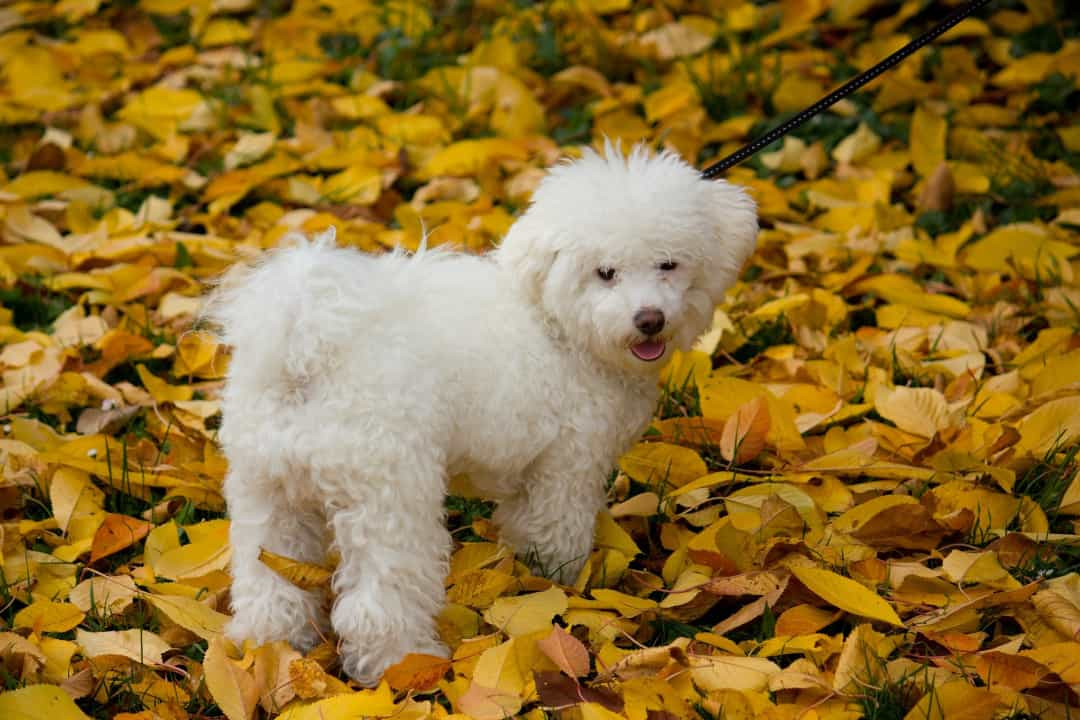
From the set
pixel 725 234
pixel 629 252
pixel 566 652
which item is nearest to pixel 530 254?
pixel 629 252

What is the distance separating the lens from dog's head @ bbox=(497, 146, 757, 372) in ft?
8.40

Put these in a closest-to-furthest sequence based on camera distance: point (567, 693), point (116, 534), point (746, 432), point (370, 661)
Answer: point (567, 693) < point (370, 661) < point (116, 534) < point (746, 432)

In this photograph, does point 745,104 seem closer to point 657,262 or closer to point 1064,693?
point 657,262

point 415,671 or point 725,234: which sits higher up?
point 725,234

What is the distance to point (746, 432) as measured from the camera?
3.15 metres

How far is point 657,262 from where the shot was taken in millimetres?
2596

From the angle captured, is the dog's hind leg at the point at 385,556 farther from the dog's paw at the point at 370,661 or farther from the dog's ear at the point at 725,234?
the dog's ear at the point at 725,234

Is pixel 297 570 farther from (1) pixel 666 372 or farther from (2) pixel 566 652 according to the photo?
(1) pixel 666 372

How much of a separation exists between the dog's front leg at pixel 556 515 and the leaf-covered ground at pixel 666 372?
79mm

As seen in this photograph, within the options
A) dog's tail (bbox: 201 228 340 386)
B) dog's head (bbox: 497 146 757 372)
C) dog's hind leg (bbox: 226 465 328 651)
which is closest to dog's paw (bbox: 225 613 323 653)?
dog's hind leg (bbox: 226 465 328 651)

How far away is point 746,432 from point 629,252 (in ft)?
2.61

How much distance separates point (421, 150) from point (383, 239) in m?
0.79

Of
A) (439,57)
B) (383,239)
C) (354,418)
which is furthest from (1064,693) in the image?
(439,57)

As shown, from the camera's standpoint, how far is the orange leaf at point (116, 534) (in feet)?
9.33
